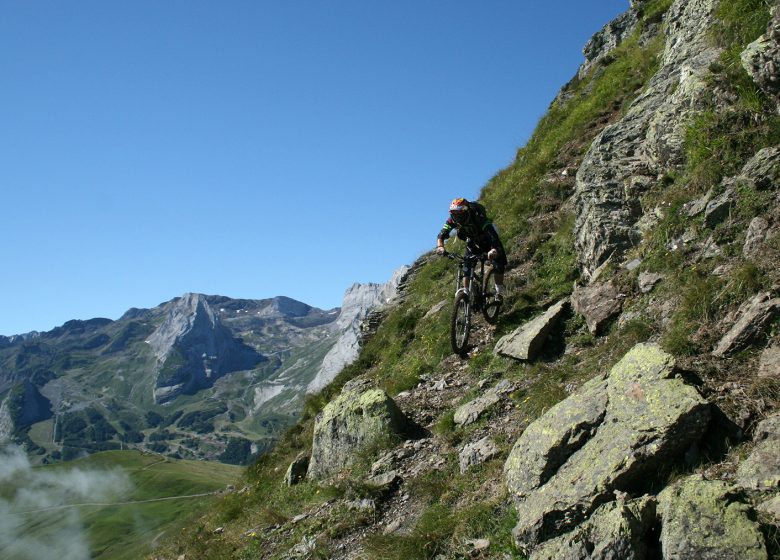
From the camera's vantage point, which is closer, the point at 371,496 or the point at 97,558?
the point at 371,496

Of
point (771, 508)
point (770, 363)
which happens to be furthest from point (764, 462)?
point (770, 363)

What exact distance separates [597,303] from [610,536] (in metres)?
7.00

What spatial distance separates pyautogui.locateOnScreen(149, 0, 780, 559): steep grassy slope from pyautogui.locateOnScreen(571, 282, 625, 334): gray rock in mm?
257

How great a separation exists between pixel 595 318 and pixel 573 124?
14.7 metres

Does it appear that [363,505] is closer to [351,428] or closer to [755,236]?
[351,428]

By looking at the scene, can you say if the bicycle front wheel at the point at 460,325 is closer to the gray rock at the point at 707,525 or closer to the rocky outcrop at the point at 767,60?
the rocky outcrop at the point at 767,60

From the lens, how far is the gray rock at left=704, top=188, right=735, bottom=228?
10.5 meters

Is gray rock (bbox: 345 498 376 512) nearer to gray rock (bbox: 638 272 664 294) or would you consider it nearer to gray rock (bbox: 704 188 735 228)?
gray rock (bbox: 638 272 664 294)

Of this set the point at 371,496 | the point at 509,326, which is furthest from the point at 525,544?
the point at 509,326

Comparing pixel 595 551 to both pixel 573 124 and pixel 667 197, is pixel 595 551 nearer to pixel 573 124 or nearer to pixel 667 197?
pixel 667 197

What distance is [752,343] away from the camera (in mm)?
7820

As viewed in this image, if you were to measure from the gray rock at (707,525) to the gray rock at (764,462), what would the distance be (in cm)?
28

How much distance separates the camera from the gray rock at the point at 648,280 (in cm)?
1102

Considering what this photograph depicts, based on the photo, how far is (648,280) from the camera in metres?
11.2
